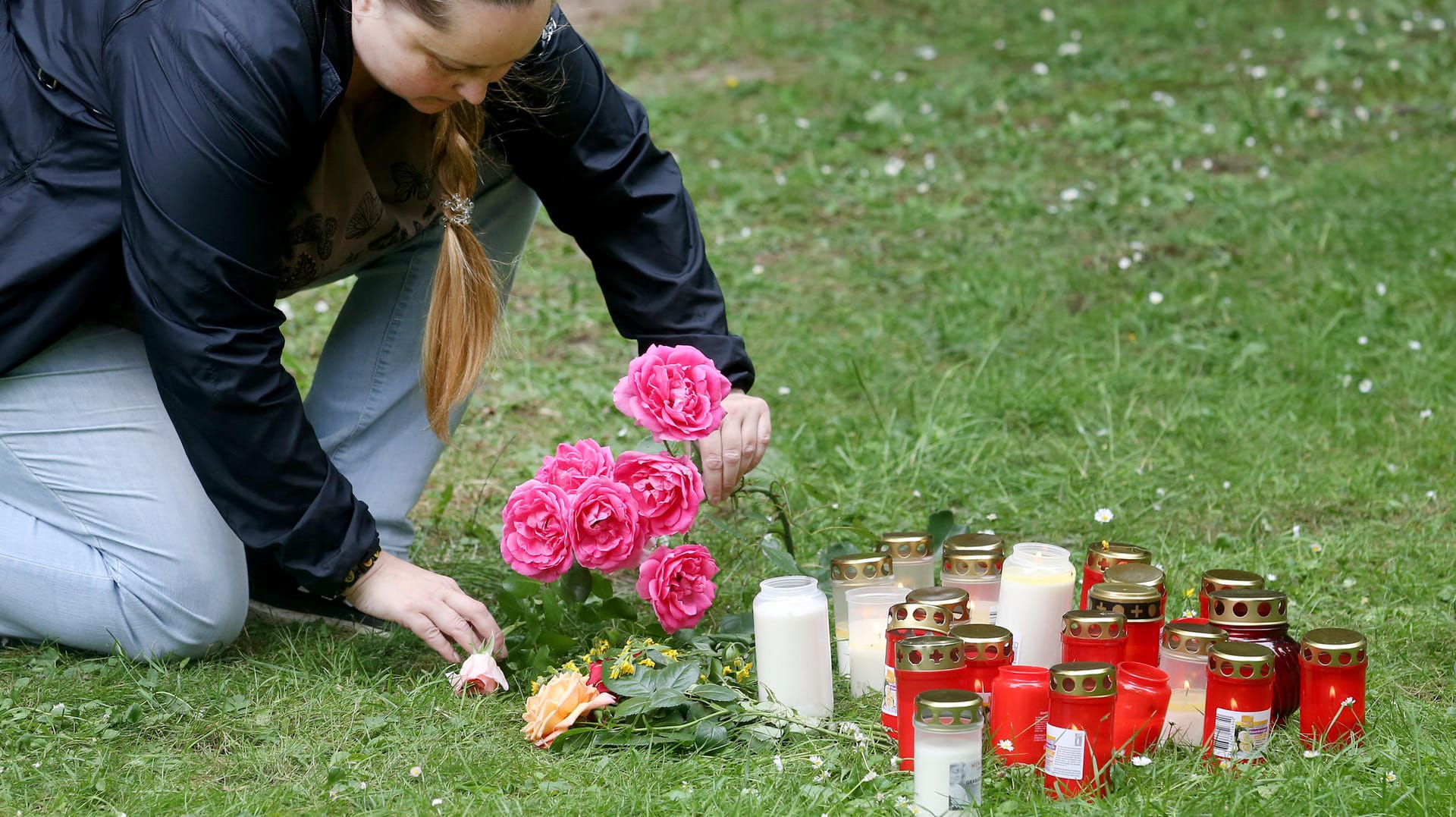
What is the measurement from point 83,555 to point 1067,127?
4.62m

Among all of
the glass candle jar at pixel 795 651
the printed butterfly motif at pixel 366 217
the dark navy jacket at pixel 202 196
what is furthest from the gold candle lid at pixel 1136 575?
the printed butterfly motif at pixel 366 217

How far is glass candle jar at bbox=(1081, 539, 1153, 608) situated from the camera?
2209 millimetres

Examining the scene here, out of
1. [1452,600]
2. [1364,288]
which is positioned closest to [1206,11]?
[1364,288]

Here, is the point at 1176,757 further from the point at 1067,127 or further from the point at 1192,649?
the point at 1067,127

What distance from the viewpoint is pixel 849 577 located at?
223cm

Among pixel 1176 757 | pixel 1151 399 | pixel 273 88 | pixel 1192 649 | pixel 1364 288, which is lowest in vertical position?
pixel 1176 757

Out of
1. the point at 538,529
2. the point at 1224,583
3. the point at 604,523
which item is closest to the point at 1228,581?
the point at 1224,583

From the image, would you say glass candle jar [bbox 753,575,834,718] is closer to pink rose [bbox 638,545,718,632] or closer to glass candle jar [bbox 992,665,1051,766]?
pink rose [bbox 638,545,718,632]

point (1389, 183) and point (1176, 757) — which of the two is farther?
point (1389, 183)

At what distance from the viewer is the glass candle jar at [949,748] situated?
5.70ft

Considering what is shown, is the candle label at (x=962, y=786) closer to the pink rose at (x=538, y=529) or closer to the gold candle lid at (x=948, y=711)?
the gold candle lid at (x=948, y=711)

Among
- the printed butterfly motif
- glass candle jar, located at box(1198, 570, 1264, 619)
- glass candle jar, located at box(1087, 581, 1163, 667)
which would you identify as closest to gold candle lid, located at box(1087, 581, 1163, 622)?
glass candle jar, located at box(1087, 581, 1163, 667)

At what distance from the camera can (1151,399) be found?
357 centimetres

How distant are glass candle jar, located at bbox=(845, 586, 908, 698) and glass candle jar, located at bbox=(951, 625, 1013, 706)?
8.6 inches
